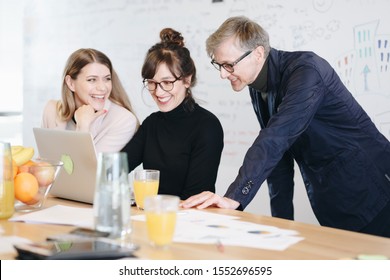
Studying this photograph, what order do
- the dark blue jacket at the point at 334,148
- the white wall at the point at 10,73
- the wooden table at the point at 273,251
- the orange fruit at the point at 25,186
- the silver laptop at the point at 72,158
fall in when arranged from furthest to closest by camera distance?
the white wall at the point at 10,73
the dark blue jacket at the point at 334,148
the silver laptop at the point at 72,158
the orange fruit at the point at 25,186
the wooden table at the point at 273,251

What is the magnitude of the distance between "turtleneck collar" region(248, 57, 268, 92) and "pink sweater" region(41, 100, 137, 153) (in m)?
0.60

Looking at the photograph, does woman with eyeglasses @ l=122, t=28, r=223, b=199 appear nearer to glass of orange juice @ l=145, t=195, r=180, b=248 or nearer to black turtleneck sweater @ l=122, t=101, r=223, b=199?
black turtleneck sweater @ l=122, t=101, r=223, b=199

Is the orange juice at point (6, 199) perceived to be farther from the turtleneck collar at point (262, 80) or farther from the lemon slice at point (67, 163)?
the turtleneck collar at point (262, 80)

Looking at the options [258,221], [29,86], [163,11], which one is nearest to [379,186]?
[258,221]

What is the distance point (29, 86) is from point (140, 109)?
1.40 meters

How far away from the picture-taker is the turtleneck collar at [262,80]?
77.0 inches

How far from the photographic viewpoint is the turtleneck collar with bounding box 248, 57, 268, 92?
1.96 m

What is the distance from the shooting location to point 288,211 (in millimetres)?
2195

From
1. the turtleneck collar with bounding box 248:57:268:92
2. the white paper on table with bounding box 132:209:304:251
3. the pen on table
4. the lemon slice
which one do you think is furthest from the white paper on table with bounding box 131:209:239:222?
the turtleneck collar with bounding box 248:57:268:92

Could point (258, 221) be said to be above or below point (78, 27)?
below

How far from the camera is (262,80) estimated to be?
1.97m

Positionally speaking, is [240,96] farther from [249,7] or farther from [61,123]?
[61,123]

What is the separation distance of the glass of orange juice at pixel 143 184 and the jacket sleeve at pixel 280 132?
0.23 m

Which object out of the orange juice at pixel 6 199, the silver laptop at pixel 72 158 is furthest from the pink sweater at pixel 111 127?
the orange juice at pixel 6 199
